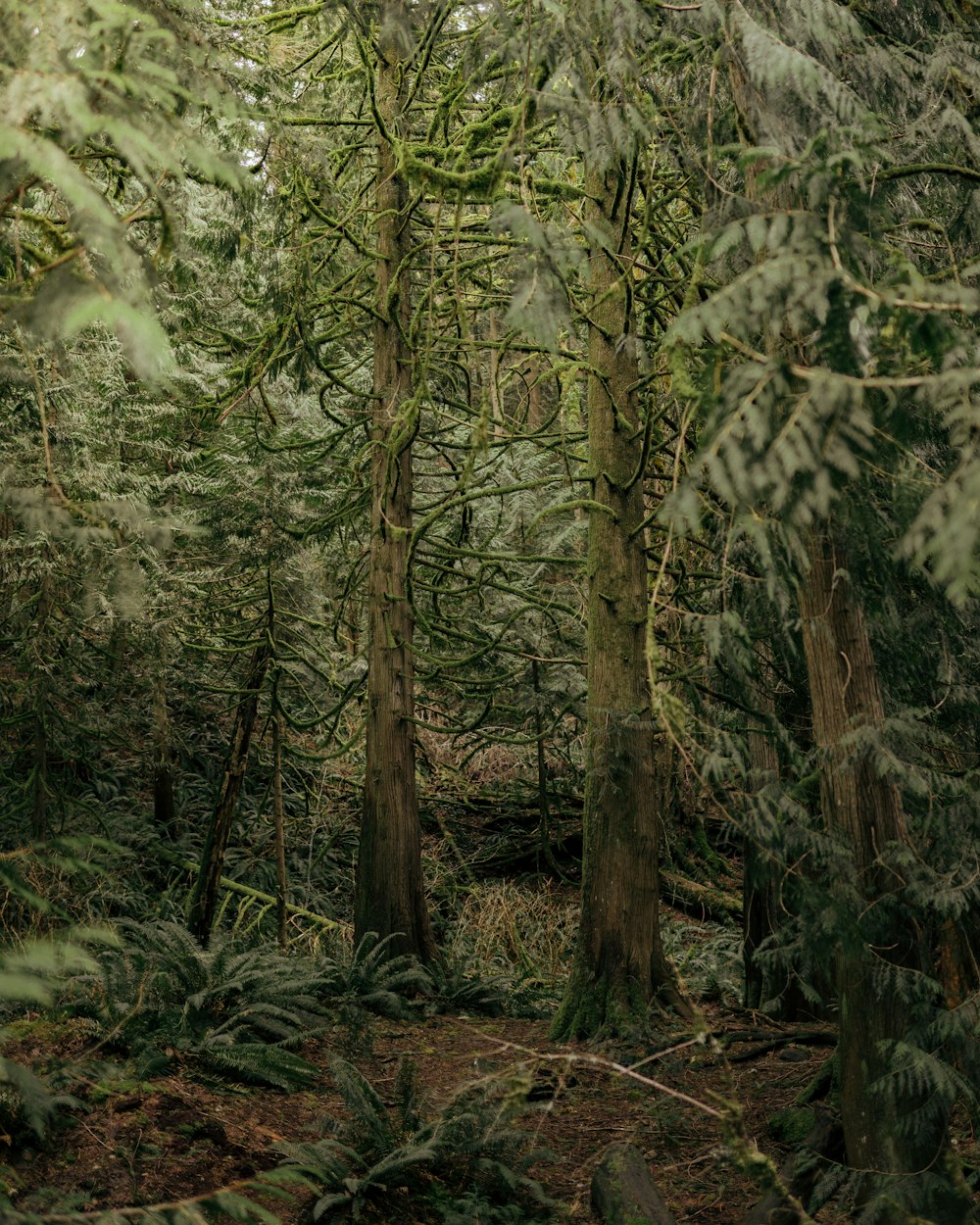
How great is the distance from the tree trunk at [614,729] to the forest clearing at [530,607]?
38mm

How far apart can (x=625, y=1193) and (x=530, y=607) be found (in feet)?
15.4

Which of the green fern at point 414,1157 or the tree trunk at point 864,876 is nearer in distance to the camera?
the tree trunk at point 864,876

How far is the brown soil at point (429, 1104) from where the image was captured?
4371 millimetres

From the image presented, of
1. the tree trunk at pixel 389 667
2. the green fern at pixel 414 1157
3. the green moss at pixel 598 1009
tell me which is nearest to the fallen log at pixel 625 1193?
the green fern at pixel 414 1157

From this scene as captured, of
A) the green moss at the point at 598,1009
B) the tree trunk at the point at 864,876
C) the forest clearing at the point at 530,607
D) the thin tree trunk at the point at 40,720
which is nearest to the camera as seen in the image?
the forest clearing at the point at 530,607

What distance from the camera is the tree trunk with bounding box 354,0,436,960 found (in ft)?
31.2

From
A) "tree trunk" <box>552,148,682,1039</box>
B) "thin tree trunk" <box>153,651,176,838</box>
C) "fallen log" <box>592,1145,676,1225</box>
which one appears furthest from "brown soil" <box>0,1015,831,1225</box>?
"thin tree trunk" <box>153,651,176,838</box>

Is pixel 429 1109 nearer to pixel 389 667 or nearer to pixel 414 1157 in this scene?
pixel 414 1157

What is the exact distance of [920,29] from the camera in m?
5.75

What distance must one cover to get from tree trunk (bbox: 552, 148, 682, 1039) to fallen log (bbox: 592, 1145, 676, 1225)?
1960 mm

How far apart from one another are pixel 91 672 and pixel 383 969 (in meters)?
5.31

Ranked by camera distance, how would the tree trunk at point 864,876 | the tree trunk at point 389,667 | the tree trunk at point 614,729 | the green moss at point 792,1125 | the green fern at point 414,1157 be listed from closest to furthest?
the tree trunk at point 864,876, the green fern at point 414,1157, the green moss at point 792,1125, the tree trunk at point 614,729, the tree trunk at point 389,667

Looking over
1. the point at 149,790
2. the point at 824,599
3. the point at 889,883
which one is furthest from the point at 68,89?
the point at 149,790

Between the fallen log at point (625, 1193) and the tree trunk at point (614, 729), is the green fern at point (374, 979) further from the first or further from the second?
the fallen log at point (625, 1193)
